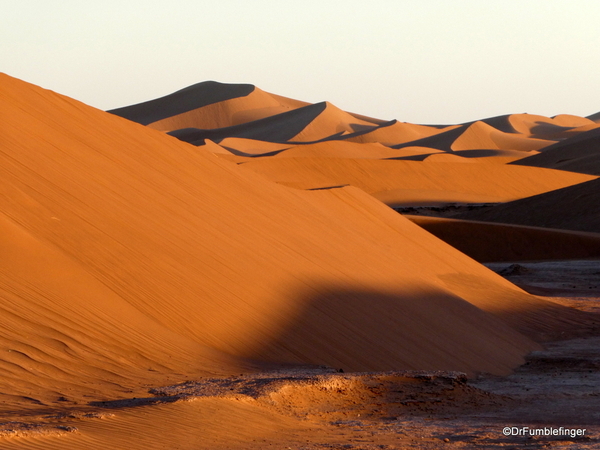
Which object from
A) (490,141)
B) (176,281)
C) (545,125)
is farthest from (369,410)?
(545,125)

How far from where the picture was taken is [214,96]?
10631 cm

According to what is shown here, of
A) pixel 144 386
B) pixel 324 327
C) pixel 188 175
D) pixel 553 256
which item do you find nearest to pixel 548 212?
pixel 553 256

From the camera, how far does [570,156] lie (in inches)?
2483

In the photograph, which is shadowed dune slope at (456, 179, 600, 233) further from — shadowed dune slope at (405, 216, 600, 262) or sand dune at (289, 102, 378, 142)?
sand dune at (289, 102, 378, 142)

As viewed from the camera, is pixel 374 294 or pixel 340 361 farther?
pixel 374 294

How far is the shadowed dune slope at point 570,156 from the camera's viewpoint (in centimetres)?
5672

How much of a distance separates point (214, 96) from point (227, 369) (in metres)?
101

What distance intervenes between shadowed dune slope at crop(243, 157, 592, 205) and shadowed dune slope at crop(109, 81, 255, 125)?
2283 inches

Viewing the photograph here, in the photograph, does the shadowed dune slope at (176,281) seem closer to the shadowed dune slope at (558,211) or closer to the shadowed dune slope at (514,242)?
the shadowed dune slope at (514,242)

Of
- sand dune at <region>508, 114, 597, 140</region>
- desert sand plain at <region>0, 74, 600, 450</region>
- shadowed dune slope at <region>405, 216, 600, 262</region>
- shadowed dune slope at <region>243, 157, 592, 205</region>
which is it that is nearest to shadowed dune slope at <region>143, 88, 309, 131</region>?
sand dune at <region>508, 114, 597, 140</region>

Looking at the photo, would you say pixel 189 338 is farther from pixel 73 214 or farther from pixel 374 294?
pixel 374 294

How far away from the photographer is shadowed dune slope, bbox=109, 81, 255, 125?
103m

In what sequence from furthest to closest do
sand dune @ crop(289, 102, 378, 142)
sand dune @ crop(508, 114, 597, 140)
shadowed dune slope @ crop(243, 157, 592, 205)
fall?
sand dune @ crop(508, 114, 597, 140) < sand dune @ crop(289, 102, 378, 142) < shadowed dune slope @ crop(243, 157, 592, 205)

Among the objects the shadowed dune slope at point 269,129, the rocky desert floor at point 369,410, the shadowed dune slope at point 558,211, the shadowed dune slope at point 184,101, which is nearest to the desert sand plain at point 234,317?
the rocky desert floor at point 369,410
